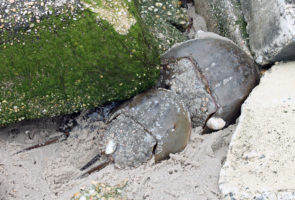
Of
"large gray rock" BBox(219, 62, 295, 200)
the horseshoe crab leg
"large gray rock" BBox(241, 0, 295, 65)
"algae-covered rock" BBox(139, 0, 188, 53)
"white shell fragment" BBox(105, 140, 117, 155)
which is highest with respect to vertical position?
"algae-covered rock" BBox(139, 0, 188, 53)

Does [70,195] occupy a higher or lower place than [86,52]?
lower

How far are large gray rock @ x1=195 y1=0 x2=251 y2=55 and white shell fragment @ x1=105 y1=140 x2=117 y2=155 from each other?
5.24 feet

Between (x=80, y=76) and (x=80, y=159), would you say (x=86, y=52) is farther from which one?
(x=80, y=159)

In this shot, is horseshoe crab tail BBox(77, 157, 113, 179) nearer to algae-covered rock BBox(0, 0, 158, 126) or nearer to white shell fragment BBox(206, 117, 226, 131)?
algae-covered rock BBox(0, 0, 158, 126)

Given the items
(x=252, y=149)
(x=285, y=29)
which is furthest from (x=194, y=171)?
(x=285, y=29)

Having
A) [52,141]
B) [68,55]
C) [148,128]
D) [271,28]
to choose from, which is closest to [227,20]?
[271,28]

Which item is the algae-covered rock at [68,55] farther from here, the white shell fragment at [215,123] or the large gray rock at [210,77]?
the white shell fragment at [215,123]

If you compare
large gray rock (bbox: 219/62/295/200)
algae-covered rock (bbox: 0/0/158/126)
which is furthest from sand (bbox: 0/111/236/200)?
algae-covered rock (bbox: 0/0/158/126)

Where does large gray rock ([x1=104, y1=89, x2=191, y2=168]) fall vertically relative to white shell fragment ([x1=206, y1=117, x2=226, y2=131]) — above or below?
above

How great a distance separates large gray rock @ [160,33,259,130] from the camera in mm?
2938

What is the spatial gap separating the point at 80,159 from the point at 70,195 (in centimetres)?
45

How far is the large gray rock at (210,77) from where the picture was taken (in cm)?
294

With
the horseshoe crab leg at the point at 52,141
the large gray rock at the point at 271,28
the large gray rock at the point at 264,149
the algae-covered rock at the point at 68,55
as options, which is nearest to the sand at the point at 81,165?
the horseshoe crab leg at the point at 52,141

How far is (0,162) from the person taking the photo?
2.89m
